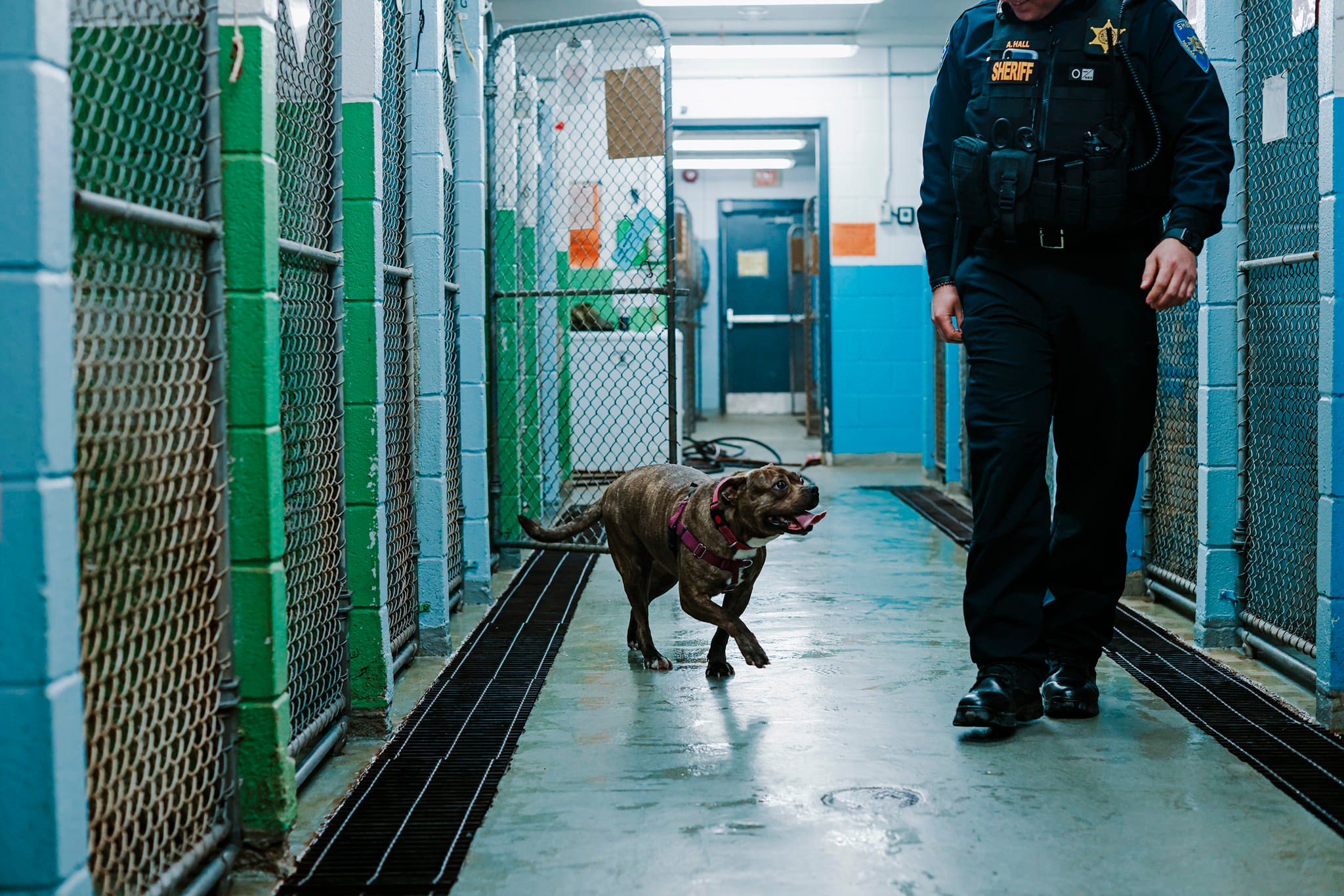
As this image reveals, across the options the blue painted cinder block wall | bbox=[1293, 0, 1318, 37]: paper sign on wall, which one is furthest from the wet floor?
the blue painted cinder block wall

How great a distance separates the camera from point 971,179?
2.67 meters

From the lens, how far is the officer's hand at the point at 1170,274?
2525 mm

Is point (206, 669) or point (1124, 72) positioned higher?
point (1124, 72)

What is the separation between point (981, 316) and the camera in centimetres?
274

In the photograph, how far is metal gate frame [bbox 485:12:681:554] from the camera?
4.82m

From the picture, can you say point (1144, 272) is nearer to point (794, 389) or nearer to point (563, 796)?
point (563, 796)

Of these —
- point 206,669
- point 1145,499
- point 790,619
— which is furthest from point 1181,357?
point 206,669

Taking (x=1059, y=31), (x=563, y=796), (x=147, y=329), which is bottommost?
(x=563, y=796)

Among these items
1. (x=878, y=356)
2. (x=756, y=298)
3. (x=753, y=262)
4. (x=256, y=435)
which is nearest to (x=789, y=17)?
(x=878, y=356)

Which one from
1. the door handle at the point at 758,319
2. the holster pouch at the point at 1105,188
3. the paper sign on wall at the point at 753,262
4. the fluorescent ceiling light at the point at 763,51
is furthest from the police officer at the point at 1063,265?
the paper sign on wall at the point at 753,262

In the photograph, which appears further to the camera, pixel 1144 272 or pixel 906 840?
pixel 1144 272

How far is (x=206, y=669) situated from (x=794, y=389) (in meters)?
12.9

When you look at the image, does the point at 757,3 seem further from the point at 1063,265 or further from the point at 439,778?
the point at 439,778

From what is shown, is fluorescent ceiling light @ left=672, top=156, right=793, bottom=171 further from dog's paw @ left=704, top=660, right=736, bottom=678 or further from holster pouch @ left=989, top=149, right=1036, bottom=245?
holster pouch @ left=989, top=149, right=1036, bottom=245
